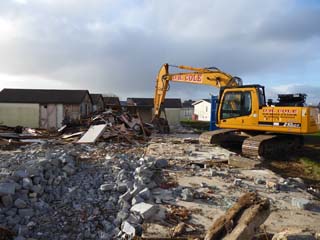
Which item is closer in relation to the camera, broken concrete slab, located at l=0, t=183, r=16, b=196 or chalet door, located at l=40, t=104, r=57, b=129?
broken concrete slab, located at l=0, t=183, r=16, b=196

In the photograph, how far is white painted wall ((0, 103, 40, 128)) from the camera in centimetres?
3234

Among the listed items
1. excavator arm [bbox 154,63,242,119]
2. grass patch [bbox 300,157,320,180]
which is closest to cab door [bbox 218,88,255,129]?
excavator arm [bbox 154,63,242,119]

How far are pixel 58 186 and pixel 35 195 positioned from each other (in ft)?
2.59

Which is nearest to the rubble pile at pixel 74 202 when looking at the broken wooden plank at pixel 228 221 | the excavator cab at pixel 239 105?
the broken wooden plank at pixel 228 221

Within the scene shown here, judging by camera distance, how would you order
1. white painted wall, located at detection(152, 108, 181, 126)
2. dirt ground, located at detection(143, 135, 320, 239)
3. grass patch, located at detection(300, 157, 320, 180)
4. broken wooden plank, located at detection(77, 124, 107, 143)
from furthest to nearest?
white painted wall, located at detection(152, 108, 181, 126) < broken wooden plank, located at detection(77, 124, 107, 143) < grass patch, located at detection(300, 157, 320, 180) < dirt ground, located at detection(143, 135, 320, 239)

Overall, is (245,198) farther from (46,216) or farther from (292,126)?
(292,126)

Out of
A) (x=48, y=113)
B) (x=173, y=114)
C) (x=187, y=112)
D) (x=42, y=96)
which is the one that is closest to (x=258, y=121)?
(x=48, y=113)

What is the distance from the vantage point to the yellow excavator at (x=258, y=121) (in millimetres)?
12703

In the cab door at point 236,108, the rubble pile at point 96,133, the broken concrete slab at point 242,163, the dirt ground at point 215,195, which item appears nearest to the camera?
the dirt ground at point 215,195

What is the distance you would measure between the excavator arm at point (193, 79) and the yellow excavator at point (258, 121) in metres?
0.29

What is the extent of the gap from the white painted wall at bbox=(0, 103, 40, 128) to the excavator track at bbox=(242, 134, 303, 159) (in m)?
24.1

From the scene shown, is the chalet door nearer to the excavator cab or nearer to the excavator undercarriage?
the excavator undercarriage

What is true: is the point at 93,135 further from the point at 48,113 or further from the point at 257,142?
the point at 48,113

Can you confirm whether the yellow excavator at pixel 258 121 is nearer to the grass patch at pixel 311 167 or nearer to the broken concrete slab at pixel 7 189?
the grass patch at pixel 311 167
